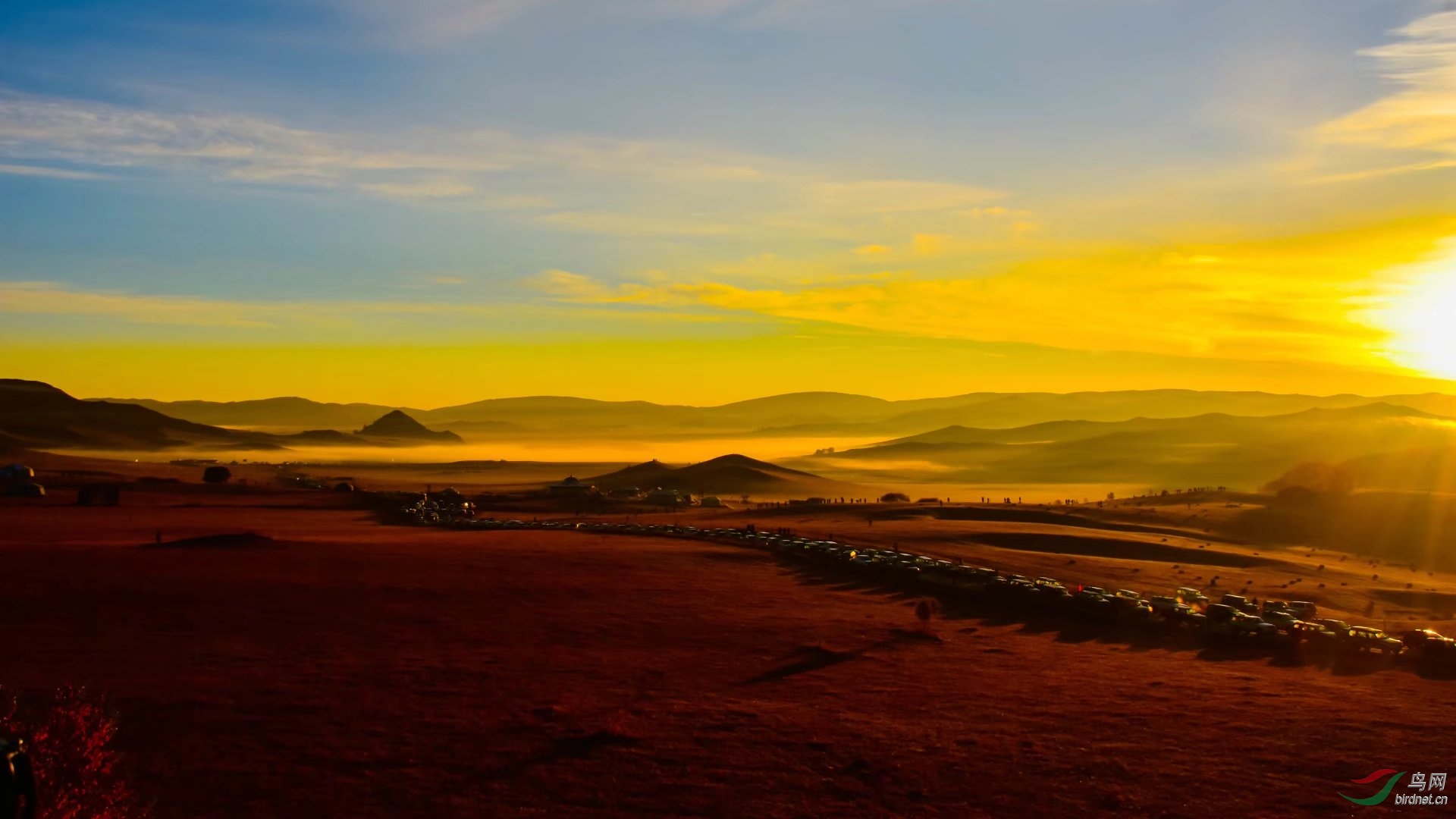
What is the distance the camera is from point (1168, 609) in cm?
3133

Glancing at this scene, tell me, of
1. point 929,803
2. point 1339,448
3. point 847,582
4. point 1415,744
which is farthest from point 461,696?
point 1339,448

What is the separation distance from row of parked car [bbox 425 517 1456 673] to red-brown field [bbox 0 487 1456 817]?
250 centimetres

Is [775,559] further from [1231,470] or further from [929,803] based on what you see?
[1231,470]

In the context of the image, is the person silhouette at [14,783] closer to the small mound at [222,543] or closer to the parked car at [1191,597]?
the parked car at [1191,597]

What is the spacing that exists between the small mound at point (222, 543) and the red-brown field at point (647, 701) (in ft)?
13.2

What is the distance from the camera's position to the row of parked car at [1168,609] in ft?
90.8

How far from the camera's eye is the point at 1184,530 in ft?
214

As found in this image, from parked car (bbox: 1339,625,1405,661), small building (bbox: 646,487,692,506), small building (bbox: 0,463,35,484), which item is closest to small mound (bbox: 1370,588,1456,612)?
parked car (bbox: 1339,625,1405,661)

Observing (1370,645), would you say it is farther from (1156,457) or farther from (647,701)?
(1156,457)

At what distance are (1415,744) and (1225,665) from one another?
25.0ft

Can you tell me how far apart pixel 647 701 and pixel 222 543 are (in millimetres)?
28925

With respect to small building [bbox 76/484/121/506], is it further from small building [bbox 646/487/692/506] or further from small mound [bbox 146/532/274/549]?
small building [bbox 646/487/692/506]

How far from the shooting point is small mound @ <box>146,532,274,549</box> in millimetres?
40781

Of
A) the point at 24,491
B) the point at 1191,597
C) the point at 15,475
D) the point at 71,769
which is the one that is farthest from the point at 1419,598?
the point at 15,475
